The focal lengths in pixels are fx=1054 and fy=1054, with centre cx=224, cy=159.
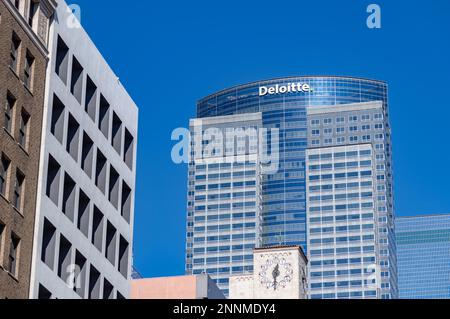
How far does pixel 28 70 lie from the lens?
172 ft

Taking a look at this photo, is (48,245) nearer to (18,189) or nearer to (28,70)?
(18,189)

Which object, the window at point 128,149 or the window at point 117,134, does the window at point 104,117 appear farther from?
the window at point 128,149

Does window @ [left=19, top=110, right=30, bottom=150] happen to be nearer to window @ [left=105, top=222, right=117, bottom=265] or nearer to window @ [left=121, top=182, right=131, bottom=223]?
window @ [left=105, top=222, right=117, bottom=265]

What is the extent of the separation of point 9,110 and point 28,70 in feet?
12.9

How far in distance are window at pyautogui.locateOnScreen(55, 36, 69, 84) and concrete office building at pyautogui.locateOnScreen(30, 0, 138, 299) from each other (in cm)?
5

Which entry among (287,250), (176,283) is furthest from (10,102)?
(287,250)

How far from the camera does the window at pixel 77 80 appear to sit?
59.6m

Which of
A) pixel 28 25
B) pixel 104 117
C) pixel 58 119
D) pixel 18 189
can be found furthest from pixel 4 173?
pixel 104 117

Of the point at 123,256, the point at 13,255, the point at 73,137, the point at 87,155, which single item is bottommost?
the point at 13,255

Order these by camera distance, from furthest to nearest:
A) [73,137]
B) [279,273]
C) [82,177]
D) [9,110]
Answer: [279,273] → [82,177] → [73,137] → [9,110]

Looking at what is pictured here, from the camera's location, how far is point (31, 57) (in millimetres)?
52844
